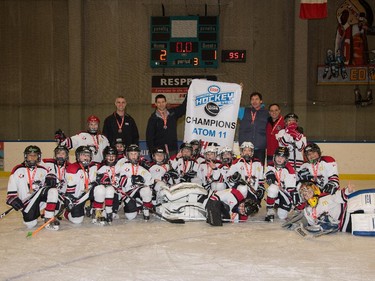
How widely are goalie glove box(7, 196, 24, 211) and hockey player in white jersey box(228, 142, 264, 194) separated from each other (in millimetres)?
2279

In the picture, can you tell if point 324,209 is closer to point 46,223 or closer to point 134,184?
point 134,184

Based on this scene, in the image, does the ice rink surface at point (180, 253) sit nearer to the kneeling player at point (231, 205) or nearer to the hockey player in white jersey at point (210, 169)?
the kneeling player at point (231, 205)

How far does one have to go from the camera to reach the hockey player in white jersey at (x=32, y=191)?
5.91 metres

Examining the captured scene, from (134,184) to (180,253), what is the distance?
1663mm

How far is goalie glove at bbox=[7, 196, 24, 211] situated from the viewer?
5.88m

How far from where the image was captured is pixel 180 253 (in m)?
4.90

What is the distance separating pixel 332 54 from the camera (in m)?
13.4

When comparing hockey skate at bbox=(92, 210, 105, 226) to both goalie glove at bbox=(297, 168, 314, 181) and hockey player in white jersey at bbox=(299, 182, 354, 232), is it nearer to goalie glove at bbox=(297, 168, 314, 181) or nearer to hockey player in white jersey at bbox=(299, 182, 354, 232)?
hockey player in white jersey at bbox=(299, 182, 354, 232)

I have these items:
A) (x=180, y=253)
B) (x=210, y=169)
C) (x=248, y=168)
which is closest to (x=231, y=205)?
(x=248, y=168)

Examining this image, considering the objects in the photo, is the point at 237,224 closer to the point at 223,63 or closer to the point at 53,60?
the point at 223,63

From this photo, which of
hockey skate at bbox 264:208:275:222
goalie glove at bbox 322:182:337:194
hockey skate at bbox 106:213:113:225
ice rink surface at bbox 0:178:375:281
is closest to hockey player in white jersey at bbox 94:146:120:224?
hockey skate at bbox 106:213:113:225

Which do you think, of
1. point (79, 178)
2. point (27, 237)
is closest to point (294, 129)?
point (79, 178)

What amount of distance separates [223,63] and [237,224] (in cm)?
796

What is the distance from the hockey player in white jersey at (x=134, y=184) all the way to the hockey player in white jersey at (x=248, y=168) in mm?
960
